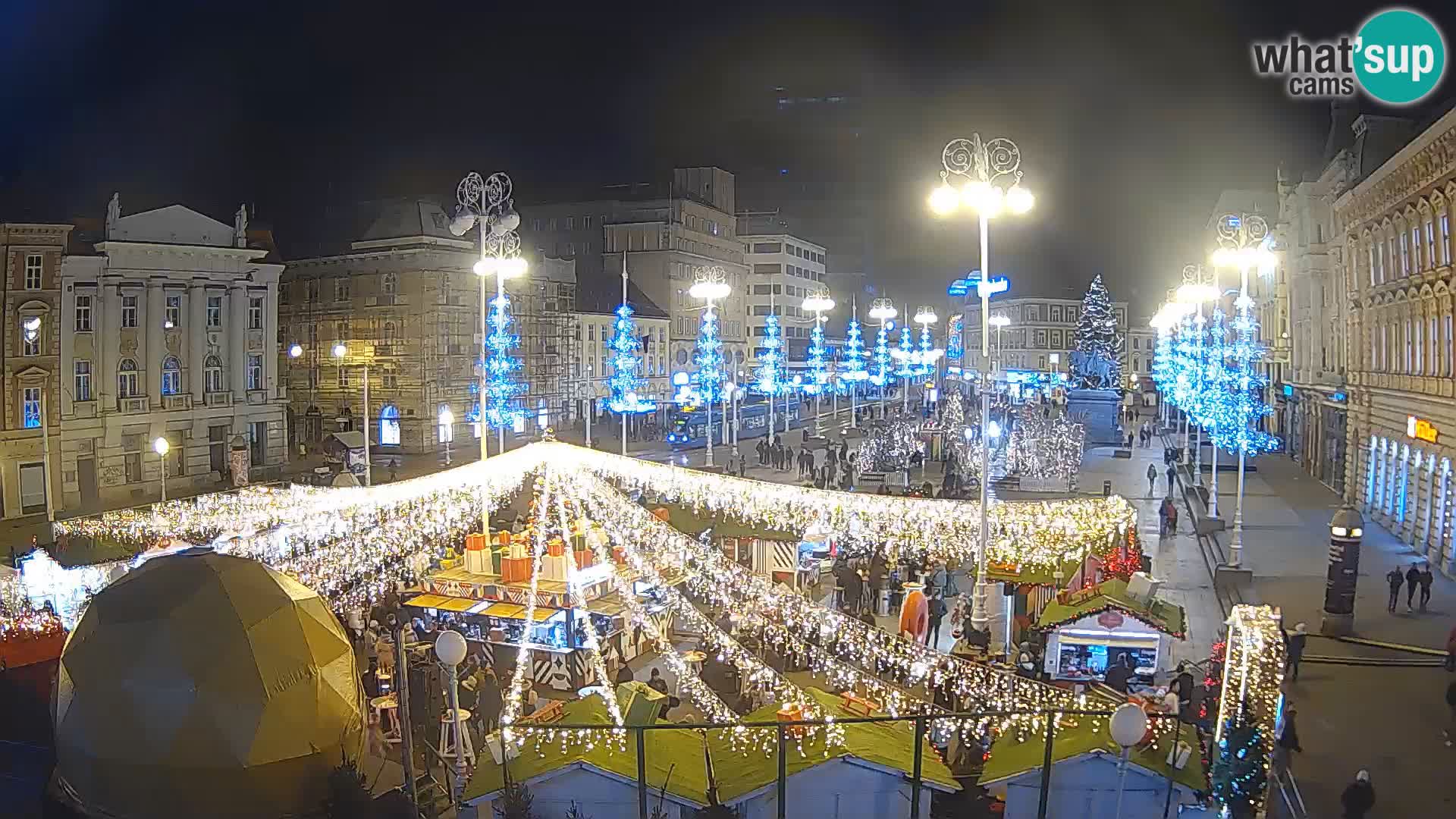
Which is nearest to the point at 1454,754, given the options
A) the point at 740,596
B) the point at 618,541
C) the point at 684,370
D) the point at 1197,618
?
the point at 1197,618

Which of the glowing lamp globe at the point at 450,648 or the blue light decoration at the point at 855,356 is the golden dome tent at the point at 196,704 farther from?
the blue light decoration at the point at 855,356

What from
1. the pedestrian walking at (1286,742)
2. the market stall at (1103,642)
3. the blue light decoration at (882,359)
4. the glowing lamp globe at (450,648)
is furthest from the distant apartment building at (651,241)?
the glowing lamp globe at (450,648)

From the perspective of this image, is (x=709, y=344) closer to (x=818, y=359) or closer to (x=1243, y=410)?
(x=818, y=359)

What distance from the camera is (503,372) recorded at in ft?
159

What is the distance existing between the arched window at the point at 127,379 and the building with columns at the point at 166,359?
0.18ft

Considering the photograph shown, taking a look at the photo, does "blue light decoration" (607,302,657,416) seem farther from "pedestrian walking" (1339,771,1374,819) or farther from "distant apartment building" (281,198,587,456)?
"pedestrian walking" (1339,771,1374,819)

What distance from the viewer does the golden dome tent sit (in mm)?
8531

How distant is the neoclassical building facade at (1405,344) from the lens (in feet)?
77.9

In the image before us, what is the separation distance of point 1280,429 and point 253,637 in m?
55.0

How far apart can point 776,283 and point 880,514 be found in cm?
8010

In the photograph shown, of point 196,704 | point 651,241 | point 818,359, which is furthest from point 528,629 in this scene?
point 651,241

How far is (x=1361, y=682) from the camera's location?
16797 mm

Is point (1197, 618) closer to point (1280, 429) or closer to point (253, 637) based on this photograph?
point (253, 637)

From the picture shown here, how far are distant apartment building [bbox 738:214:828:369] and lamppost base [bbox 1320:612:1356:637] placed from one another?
258 feet
